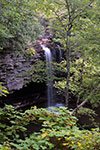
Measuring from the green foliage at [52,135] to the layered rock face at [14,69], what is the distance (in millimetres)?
6503

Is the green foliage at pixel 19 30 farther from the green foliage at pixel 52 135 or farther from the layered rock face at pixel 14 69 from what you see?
the green foliage at pixel 52 135

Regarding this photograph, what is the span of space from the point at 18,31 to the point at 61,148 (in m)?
6.79

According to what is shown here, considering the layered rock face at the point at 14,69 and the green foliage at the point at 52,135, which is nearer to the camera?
the green foliage at the point at 52,135

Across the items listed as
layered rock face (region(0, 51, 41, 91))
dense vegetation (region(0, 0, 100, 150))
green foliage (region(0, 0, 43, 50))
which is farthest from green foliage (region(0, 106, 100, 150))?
layered rock face (region(0, 51, 41, 91))

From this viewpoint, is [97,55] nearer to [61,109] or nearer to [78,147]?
[61,109]

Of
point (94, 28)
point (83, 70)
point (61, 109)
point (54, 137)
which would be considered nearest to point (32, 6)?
point (94, 28)

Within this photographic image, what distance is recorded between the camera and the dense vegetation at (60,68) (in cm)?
274

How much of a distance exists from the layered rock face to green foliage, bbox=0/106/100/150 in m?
6.50

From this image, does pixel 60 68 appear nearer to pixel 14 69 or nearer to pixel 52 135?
pixel 14 69

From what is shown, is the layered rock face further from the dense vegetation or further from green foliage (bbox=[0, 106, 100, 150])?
green foliage (bbox=[0, 106, 100, 150])

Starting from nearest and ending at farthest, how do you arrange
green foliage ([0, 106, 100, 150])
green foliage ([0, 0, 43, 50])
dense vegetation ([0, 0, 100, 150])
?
green foliage ([0, 106, 100, 150]) → dense vegetation ([0, 0, 100, 150]) → green foliage ([0, 0, 43, 50])

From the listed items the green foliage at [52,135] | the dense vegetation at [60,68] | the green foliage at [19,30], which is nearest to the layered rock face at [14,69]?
the dense vegetation at [60,68]

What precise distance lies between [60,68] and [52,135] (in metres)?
6.37

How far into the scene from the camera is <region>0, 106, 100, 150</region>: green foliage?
2.59 meters
